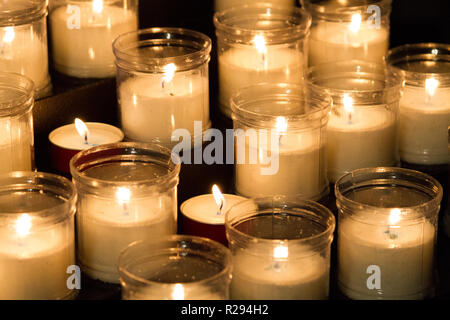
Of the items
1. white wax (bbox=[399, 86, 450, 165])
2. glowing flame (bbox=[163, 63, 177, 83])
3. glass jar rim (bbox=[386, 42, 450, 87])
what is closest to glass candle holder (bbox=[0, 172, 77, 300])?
glowing flame (bbox=[163, 63, 177, 83])

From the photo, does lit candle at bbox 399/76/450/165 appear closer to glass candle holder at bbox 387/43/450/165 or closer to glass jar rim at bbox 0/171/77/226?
glass candle holder at bbox 387/43/450/165

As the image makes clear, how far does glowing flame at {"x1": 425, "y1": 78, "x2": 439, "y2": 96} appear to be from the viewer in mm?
1650

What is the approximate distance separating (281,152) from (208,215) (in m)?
0.16

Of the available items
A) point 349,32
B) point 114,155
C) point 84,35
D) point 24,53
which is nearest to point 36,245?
point 114,155

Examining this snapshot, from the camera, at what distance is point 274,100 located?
1612 mm

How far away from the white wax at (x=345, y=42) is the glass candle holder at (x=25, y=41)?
0.54 metres

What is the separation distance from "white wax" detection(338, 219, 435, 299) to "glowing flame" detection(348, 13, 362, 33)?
1.93 ft

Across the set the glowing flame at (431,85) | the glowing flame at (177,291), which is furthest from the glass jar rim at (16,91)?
the glowing flame at (431,85)

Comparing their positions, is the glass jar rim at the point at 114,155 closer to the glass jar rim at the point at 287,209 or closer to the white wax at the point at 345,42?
the glass jar rim at the point at 287,209

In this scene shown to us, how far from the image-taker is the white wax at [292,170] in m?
1.48

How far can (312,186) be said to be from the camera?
1517 millimetres

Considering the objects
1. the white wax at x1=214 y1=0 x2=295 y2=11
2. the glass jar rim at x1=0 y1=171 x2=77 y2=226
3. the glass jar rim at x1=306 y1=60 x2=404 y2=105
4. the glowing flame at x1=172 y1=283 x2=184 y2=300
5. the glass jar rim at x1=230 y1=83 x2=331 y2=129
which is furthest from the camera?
the white wax at x1=214 y1=0 x2=295 y2=11
